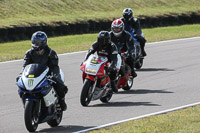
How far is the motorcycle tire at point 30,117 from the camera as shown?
26.8ft

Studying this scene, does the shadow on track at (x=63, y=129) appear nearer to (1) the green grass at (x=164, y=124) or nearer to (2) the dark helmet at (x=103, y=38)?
(1) the green grass at (x=164, y=124)

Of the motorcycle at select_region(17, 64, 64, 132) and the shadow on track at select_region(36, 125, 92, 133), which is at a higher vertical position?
the motorcycle at select_region(17, 64, 64, 132)

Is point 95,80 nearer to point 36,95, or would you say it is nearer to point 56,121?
point 56,121

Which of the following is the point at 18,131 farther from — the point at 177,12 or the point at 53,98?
the point at 177,12

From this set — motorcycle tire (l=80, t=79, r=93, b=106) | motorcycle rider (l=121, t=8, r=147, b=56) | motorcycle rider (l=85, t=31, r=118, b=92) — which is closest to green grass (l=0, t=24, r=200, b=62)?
motorcycle rider (l=121, t=8, r=147, b=56)

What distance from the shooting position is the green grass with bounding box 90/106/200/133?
841 cm

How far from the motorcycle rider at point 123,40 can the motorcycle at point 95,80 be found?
1944 millimetres

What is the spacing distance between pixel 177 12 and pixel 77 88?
24592 millimetres

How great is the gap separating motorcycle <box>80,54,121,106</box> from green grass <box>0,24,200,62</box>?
8.67 metres

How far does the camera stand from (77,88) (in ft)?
44.0

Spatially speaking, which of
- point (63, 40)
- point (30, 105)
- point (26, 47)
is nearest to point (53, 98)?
point (30, 105)

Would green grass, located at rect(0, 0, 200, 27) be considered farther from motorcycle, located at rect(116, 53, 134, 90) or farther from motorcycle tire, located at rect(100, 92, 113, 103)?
motorcycle tire, located at rect(100, 92, 113, 103)

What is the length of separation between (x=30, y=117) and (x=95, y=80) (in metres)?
2.99

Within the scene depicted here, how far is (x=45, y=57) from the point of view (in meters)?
9.09
